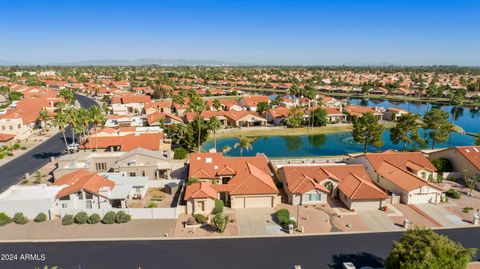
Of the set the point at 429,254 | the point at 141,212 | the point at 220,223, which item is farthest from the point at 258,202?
the point at 429,254

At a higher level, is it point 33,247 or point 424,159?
point 424,159

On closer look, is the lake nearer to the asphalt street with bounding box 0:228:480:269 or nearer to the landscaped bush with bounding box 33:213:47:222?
the asphalt street with bounding box 0:228:480:269

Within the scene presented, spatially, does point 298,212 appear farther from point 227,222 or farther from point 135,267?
point 135,267

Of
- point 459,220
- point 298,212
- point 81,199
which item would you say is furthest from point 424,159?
point 81,199

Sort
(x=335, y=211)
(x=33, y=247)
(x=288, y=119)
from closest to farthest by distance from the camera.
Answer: (x=33, y=247) < (x=335, y=211) < (x=288, y=119)

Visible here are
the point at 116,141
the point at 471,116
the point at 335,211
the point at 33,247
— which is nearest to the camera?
the point at 33,247

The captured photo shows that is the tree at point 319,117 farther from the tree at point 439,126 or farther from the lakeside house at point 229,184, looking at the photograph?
the lakeside house at point 229,184

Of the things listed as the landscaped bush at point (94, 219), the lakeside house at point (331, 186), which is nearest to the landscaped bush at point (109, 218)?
the landscaped bush at point (94, 219)

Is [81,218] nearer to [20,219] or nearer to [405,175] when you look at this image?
[20,219]
